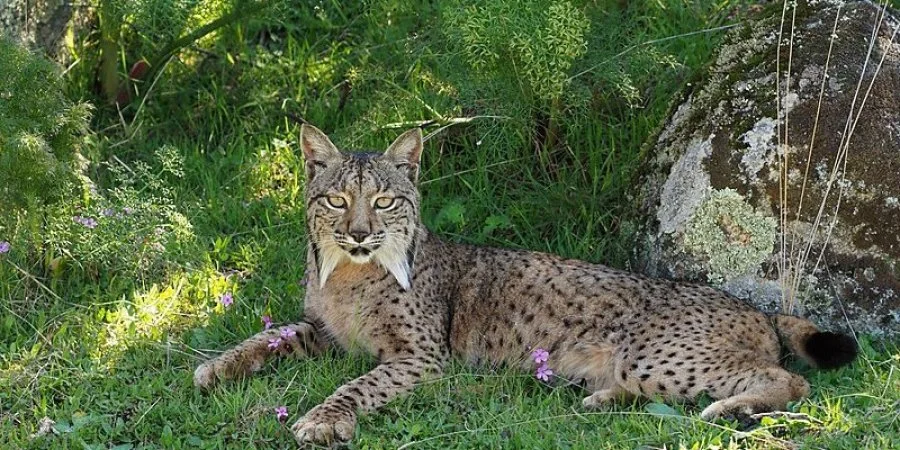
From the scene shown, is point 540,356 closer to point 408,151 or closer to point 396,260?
point 396,260

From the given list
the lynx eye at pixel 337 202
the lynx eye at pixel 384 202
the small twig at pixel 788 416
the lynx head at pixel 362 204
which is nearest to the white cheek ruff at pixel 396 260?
the lynx head at pixel 362 204

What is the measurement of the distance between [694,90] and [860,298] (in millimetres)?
1333

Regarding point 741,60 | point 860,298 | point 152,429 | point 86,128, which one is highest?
point 741,60

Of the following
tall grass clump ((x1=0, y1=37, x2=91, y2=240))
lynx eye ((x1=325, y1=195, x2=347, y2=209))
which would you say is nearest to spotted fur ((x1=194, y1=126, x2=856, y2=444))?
lynx eye ((x1=325, y1=195, x2=347, y2=209))

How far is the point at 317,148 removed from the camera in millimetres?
6102

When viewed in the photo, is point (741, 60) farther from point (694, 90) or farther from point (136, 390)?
point (136, 390)

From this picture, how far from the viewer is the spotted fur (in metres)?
5.49

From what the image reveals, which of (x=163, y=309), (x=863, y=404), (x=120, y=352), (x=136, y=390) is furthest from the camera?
(x=163, y=309)

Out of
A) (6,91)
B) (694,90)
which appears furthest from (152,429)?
(694,90)

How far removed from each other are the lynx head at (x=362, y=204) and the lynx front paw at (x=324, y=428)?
36.0 inches

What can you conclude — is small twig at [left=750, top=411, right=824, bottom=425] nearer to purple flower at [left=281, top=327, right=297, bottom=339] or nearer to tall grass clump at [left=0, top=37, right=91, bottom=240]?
purple flower at [left=281, top=327, right=297, bottom=339]

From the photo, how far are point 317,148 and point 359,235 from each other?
552 millimetres

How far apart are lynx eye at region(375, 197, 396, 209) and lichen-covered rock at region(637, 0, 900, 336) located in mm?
1308

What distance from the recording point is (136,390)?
557 centimetres
